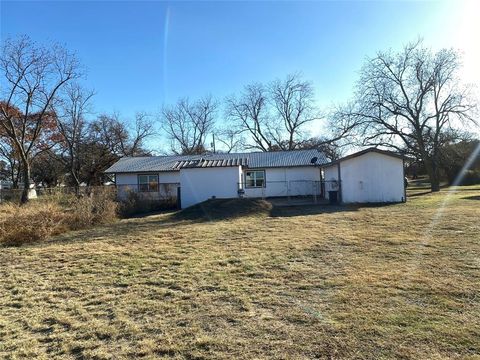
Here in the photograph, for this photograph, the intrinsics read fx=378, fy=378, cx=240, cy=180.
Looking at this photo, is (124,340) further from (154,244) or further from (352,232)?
(352,232)

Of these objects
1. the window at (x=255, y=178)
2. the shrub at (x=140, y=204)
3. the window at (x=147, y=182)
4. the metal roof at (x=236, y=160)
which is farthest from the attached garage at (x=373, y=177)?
the window at (x=147, y=182)

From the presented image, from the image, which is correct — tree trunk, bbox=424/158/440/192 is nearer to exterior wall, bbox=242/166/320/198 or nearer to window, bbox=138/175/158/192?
exterior wall, bbox=242/166/320/198

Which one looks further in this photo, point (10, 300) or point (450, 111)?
point (450, 111)

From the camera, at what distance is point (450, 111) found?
33.7m

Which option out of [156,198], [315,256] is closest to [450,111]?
[156,198]

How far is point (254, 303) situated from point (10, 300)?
3.73 metres

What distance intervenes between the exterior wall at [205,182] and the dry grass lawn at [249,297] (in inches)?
553

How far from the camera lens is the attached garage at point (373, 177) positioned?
21141 mm

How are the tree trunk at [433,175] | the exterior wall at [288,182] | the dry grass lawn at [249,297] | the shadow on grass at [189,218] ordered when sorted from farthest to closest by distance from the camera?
the tree trunk at [433,175] → the exterior wall at [288,182] → the shadow on grass at [189,218] → the dry grass lawn at [249,297]

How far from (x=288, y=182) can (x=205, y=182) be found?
6.82 m

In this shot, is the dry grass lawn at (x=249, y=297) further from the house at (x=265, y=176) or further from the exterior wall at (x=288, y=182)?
the exterior wall at (x=288, y=182)

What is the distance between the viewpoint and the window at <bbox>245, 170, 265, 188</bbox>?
28.2m

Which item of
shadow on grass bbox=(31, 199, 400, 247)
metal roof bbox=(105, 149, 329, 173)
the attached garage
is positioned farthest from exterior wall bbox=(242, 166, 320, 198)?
shadow on grass bbox=(31, 199, 400, 247)

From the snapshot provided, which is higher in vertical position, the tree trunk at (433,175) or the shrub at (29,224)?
the tree trunk at (433,175)
